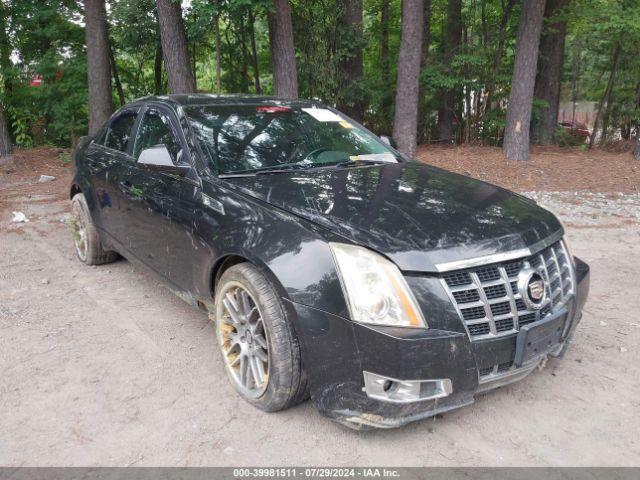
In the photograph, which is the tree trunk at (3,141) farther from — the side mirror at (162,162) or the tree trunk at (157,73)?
the side mirror at (162,162)

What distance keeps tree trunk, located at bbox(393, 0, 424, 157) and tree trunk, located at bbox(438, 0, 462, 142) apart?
2422 millimetres

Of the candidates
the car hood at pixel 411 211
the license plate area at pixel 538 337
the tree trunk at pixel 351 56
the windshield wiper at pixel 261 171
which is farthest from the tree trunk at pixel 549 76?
the license plate area at pixel 538 337

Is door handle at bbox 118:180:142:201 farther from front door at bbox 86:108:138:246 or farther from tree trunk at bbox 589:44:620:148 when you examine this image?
tree trunk at bbox 589:44:620:148

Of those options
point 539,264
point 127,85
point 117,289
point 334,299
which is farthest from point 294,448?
point 127,85

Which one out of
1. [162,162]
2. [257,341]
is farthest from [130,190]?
[257,341]

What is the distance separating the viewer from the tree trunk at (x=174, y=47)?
9805mm

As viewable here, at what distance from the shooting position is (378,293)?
254 cm

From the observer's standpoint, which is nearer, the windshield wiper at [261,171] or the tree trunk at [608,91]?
the windshield wiper at [261,171]

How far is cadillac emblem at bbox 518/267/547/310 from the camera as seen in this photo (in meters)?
2.70

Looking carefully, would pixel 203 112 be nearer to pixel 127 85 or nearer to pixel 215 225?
pixel 215 225

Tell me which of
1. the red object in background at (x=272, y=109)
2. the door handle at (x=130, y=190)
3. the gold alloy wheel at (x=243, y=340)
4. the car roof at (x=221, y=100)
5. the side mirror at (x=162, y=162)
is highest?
the car roof at (x=221, y=100)

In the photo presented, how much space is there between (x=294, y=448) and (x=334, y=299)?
813mm

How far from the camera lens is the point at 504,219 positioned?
301 cm

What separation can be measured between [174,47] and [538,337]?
29.9ft
